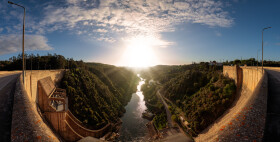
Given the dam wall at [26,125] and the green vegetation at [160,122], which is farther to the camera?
the green vegetation at [160,122]

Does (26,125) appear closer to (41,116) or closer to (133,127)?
(41,116)

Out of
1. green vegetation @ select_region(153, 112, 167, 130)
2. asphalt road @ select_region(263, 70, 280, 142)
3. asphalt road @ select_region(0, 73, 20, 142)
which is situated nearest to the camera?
asphalt road @ select_region(263, 70, 280, 142)

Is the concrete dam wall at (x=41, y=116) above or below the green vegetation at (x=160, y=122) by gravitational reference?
above

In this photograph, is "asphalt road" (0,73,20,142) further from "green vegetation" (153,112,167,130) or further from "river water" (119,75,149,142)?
"green vegetation" (153,112,167,130)

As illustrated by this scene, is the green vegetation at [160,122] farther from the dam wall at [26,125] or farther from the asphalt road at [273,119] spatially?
the dam wall at [26,125]

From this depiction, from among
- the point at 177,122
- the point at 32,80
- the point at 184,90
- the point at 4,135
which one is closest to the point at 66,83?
the point at 32,80

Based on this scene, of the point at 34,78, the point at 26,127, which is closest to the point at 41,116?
the point at 26,127

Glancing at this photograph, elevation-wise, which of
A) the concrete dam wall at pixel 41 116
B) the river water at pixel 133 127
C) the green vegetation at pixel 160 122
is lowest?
the river water at pixel 133 127

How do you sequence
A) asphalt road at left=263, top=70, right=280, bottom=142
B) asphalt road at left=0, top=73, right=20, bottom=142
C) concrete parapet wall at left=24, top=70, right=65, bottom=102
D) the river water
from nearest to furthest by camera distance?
asphalt road at left=263, top=70, right=280, bottom=142, asphalt road at left=0, top=73, right=20, bottom=142, concrete parapet wall at left=24, top=70, right=65, bottom=102, the river water

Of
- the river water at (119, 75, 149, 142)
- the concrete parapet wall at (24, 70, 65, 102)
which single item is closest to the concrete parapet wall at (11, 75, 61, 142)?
the concrete parapet wall at (24, 70, 65, 102)

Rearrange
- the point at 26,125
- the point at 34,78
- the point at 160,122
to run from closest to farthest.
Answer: the point at 26,125 → the point at 34,78 → the point at 160,122

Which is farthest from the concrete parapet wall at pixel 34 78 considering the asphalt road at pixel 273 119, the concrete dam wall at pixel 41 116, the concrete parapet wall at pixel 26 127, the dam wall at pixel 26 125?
the asphalt road at pixel 273 119
